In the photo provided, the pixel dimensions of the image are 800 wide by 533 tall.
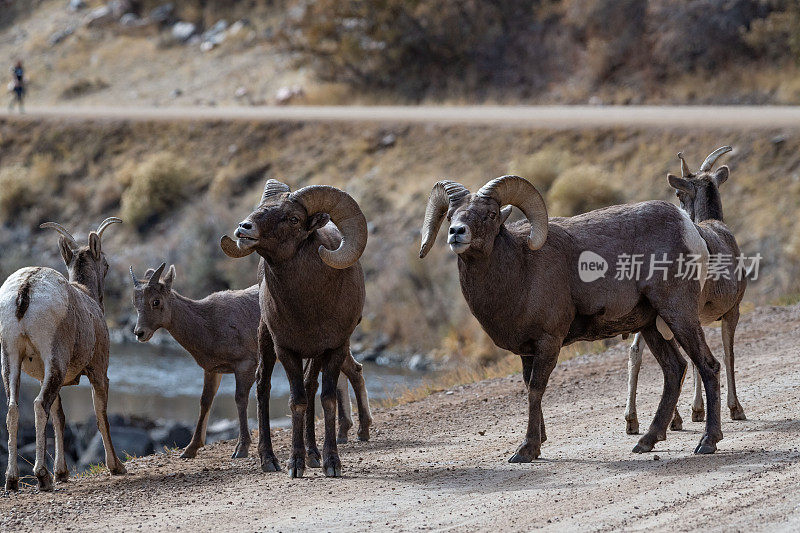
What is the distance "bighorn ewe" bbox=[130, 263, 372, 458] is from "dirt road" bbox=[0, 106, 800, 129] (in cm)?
1793

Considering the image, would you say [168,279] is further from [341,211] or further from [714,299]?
[714,299]

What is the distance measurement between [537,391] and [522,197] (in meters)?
1.73

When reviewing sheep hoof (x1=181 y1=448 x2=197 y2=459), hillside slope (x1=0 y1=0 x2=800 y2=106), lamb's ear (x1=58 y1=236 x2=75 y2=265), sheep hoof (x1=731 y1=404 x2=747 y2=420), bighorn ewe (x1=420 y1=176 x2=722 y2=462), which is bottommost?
sheep hoof (x1=181 y1=448 x2=197 y2=459)

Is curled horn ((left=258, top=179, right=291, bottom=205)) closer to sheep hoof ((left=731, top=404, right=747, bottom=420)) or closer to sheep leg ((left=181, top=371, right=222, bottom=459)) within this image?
sheep leg ((left=181, top=371, right=222, bottom=459))

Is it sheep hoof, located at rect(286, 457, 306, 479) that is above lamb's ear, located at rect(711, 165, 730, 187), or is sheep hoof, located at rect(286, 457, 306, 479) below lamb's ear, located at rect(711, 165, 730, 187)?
below

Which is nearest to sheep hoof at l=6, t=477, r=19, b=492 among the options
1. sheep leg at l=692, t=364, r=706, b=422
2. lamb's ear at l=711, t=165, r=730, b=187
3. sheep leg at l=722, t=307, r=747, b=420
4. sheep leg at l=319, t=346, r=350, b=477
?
sheep leg at l=319, t=346, r=350, b=477

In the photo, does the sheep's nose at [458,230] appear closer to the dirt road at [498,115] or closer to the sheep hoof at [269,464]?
the sheep hoof at [269,464]

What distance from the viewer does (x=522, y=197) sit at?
9.55 m

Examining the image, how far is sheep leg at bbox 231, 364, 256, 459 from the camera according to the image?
39.1 ft

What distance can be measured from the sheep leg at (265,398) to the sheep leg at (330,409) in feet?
2.28

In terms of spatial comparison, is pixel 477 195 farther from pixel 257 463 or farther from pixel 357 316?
pixel 257 463

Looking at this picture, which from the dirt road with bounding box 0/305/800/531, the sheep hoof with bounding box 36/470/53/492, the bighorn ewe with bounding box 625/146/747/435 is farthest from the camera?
the bighorn ewe with bounding box 625/146/747/435

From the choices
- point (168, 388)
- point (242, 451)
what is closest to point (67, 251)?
point (242, 451)

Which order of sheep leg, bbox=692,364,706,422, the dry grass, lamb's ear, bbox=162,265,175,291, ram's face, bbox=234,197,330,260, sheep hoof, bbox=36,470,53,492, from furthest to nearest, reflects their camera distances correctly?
the dry grass, lamb's ear, bbox=162,265,175,291, sheep leg, bbox=692,364,706,422, sheep hoof, bbox=36,470,53,492, ram's face, bbox=234,197,330,260
